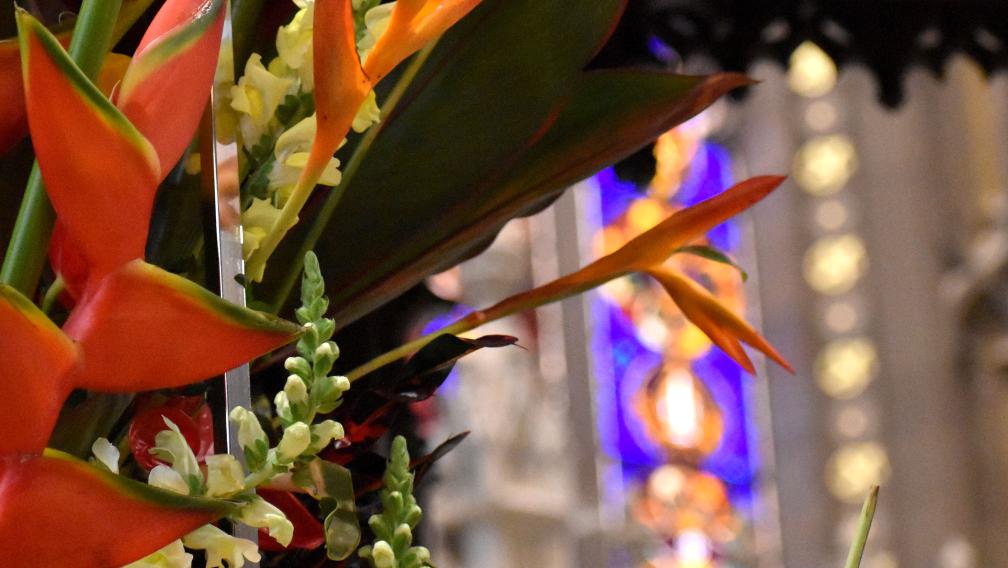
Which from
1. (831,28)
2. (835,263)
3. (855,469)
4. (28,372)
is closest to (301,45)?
(28,372)

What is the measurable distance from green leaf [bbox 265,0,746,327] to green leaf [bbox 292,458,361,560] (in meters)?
0.09

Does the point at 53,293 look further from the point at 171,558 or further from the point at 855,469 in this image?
the point at 855,469

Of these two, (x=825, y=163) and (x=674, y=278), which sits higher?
(x=825, y=163)

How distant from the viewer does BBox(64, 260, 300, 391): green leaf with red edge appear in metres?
0.26

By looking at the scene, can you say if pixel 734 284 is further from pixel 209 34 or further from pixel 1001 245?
pixel 209 34

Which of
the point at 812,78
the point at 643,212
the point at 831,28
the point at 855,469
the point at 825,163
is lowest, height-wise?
the point at 855,469

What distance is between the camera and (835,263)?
194 inches

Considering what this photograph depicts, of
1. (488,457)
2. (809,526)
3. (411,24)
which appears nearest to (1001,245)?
(809,526)

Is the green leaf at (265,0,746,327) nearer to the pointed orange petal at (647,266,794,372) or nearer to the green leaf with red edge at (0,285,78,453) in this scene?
the pointed orange petal at (647,266,794,372)

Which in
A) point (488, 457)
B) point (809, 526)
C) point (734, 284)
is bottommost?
point (809, 526)

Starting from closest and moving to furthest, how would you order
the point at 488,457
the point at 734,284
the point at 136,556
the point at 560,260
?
1. the point at 136,556
2. the point at 488,457
3. the point at 560,260
4. the point at 734,284

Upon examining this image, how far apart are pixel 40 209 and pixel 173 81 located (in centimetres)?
3

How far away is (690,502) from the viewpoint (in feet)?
15.0

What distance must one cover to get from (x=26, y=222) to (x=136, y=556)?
67 mm
